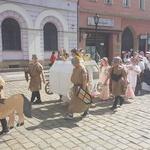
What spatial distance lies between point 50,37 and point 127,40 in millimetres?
10346

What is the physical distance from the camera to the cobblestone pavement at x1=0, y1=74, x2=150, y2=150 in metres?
4.23

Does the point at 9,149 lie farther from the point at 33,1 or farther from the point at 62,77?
the point at 33,1

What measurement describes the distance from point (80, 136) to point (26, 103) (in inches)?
51.7

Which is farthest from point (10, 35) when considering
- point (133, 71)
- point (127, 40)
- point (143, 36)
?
point (143, 36)

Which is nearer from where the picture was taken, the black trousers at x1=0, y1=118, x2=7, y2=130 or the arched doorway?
the black trousers at x1=0, y1=118, x2=7, y2=130

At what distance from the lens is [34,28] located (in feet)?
55.0

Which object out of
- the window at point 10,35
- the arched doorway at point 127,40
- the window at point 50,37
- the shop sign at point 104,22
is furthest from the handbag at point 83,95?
the arched doorway at point 127,40

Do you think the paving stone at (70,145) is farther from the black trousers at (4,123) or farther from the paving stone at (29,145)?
the black trousers at (4,123)

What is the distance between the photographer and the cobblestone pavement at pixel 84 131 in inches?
167

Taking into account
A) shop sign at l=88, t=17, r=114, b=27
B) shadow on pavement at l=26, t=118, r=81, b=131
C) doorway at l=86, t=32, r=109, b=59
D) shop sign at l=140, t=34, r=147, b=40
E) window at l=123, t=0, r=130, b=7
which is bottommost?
shadow on pavement at l=26, t=118, r=81, b=131

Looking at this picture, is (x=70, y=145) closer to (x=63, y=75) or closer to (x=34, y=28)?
(x=63, y=75)

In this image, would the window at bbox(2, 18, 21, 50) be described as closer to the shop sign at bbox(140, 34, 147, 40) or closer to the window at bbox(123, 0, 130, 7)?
Result: the window at bbox(123, 0, 130, 7)

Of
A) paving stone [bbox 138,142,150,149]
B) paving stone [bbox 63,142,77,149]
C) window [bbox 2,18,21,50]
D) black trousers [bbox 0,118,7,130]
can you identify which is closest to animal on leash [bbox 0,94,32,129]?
black trousers [bbox 0,118,7,130]

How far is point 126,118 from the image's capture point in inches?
228
